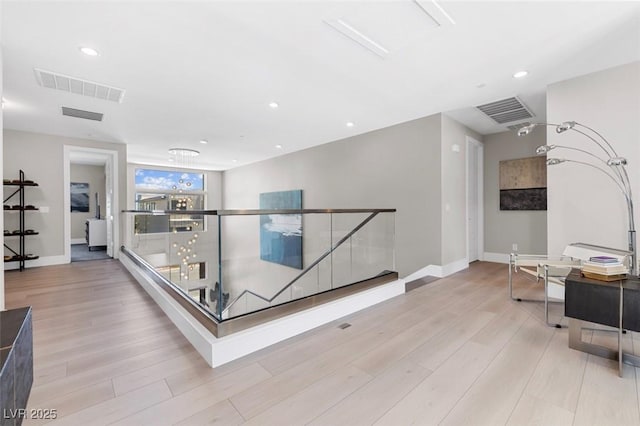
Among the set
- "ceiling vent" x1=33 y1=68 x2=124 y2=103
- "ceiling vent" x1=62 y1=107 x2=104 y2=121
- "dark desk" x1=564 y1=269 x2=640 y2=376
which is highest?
"ceiling vent" x1=62 y1=107 x2=104 y2=121

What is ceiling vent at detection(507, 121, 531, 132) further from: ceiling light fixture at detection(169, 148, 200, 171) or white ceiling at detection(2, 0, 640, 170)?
ceiling light fixture at detection(169, 148, 200, 171)

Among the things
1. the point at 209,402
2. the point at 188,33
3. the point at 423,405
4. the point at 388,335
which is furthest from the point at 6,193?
the point at 423,405

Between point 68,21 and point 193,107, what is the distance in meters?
1.98

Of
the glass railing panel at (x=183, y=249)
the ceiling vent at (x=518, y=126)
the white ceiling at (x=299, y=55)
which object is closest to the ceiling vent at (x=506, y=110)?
the white ceiling at (x=299, y=55)

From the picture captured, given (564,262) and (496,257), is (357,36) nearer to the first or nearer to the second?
(564,262)

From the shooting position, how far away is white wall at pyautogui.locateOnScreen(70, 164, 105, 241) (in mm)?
8743

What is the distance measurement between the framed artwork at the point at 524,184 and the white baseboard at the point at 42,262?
923cm

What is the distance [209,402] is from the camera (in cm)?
162

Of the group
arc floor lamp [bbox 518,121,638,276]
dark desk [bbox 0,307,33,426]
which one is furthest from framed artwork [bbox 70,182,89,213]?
arc floor lamp [bbox 518,121,638,276]

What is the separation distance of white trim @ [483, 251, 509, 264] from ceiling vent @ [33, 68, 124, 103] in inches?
274

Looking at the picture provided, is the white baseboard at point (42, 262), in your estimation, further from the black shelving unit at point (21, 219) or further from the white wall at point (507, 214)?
the white wall at point (507, 214)

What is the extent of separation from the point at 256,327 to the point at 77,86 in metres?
3.77

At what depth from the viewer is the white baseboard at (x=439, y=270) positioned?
4551 millimetres

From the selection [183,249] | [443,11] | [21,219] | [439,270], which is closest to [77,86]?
[183,249]
